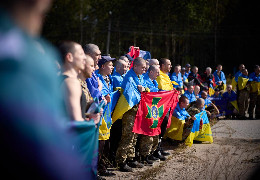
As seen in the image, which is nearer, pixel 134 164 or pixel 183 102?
pixel 134 164

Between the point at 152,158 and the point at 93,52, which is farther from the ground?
the point at 93,52

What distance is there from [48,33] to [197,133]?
22873 millimetres

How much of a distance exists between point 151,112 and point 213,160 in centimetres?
147

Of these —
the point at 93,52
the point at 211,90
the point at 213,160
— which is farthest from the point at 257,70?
the point at 93,52

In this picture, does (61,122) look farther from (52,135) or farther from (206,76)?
(206,76)

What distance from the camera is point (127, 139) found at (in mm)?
5137

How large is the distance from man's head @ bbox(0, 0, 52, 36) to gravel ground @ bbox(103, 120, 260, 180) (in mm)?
3571

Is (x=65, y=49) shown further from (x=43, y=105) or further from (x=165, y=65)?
(x=165, y=65)

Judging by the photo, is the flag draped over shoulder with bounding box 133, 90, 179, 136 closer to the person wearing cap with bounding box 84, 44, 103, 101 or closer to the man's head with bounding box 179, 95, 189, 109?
the man's head with bounding box 179, 95, 189, 109

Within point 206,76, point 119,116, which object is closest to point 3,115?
point 119,116

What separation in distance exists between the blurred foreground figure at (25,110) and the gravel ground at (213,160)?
3.45 meters

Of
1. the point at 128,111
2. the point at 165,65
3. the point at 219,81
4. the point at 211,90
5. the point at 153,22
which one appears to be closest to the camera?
the point at 128,111

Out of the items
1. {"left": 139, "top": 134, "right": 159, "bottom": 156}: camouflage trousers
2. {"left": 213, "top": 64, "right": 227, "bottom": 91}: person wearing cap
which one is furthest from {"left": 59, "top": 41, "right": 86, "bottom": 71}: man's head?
{"left": 213, "top": 64, "right": 227, "bottom": 91}: person wearing cap

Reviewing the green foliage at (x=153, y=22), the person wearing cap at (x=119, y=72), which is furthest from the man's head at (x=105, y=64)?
the green foliage at (x=153, y=22)
